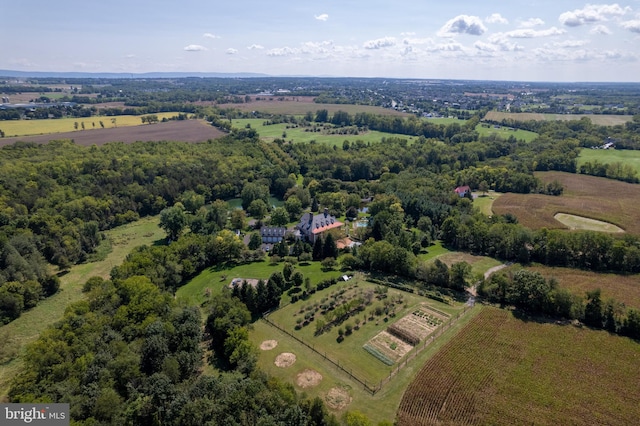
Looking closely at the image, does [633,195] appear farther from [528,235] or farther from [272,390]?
[272,390]

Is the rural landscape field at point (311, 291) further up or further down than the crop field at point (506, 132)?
further down

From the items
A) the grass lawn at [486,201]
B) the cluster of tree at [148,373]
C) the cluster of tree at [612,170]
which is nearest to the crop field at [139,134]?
the grass lawn at [486,201]

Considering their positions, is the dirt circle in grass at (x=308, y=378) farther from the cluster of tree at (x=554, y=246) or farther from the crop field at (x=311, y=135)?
the crop field at (x=311, y=135)

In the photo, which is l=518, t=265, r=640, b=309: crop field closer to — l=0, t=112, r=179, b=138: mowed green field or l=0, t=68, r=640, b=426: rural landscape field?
l=0, t=68, r=640, b=426: rural landscape field

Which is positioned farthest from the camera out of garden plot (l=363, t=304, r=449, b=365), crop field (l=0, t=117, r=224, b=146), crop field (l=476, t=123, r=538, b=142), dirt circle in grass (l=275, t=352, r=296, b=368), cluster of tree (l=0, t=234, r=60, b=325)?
crop field (l=476, t=123, r=538, b=142)

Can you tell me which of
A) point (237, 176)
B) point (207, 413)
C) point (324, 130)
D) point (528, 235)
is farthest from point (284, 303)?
point (324, 130)

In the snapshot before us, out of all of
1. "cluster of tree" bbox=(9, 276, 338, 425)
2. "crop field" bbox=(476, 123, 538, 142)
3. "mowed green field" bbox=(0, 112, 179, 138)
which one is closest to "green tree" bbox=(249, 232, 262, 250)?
"cluster of tree" bbox=(9, 276, 338, 425)
